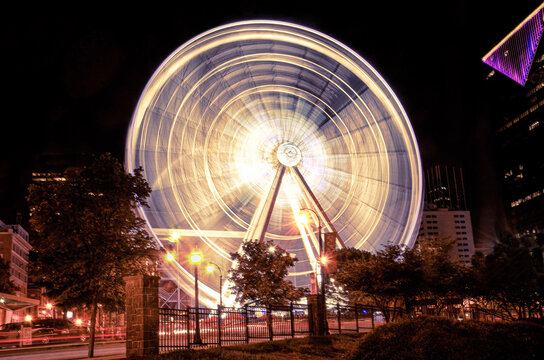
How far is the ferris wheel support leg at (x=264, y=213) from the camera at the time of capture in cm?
3259

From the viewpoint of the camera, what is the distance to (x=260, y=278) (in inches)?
1275

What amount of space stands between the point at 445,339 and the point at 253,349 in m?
6.10

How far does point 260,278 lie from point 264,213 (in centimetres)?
404

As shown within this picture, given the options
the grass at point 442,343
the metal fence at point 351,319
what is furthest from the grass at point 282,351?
the metal fence at point 351,319

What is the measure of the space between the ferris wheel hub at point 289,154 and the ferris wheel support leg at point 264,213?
872 mm

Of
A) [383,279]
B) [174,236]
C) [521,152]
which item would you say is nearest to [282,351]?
[174,236]

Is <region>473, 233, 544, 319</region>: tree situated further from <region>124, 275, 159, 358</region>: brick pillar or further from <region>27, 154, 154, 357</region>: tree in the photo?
<region>124, 275, 159, 358</region>: brick pillar

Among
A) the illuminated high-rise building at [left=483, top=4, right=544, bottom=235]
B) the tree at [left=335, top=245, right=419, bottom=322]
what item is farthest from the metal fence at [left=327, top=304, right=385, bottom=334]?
the illuminated high-rise building at [left=483, top=4, right=544, bottom=235]

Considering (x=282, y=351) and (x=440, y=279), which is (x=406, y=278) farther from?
(x=282, y=351)

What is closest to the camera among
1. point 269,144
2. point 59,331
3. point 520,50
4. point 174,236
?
point 520,50

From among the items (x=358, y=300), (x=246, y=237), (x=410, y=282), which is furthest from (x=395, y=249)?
(x=246, y=237)

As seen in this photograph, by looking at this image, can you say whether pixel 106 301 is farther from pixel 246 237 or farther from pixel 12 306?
pixel 246 237

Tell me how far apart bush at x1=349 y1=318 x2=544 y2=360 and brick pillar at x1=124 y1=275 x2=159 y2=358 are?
466cm

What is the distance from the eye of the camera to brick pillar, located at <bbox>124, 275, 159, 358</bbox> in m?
11.8
